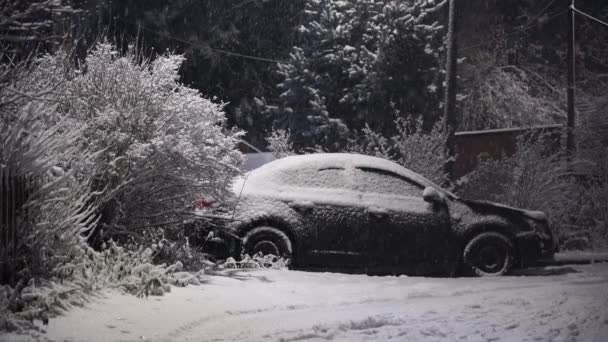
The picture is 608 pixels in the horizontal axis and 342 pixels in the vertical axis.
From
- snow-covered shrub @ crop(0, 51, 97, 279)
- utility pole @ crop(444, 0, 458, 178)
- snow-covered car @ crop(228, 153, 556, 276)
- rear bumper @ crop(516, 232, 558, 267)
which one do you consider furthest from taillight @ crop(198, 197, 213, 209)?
utility pole @ crop(444, 0, 458, 178)

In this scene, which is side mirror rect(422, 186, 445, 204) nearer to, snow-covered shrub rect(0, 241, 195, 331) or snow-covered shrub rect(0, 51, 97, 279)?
snow-covered shrub rect(0, 241, 195, 331)

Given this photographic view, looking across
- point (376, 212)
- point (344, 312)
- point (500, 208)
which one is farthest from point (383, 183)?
point (344, 312)

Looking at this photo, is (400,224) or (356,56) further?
(356,56)

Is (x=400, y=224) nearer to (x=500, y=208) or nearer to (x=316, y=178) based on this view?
(x=316, y=178)

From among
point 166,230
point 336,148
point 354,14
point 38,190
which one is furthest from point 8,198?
point 354,14

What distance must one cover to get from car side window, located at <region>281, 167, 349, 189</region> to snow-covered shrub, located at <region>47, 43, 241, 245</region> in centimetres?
102

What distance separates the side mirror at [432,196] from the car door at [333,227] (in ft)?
3.04

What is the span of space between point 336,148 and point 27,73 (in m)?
14.0

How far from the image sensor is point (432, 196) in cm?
1049

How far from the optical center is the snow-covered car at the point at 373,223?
10.1 metres

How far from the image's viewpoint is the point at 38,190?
274 inches

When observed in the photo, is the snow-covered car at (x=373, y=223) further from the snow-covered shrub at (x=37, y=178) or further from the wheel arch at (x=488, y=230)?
the snow-covered shrub at (x=37, y=178)

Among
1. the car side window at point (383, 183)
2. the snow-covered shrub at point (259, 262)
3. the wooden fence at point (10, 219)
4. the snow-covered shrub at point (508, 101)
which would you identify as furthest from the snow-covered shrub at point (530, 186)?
the snow-covered shrub at point (508, 101)

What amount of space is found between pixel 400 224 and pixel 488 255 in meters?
1.42
